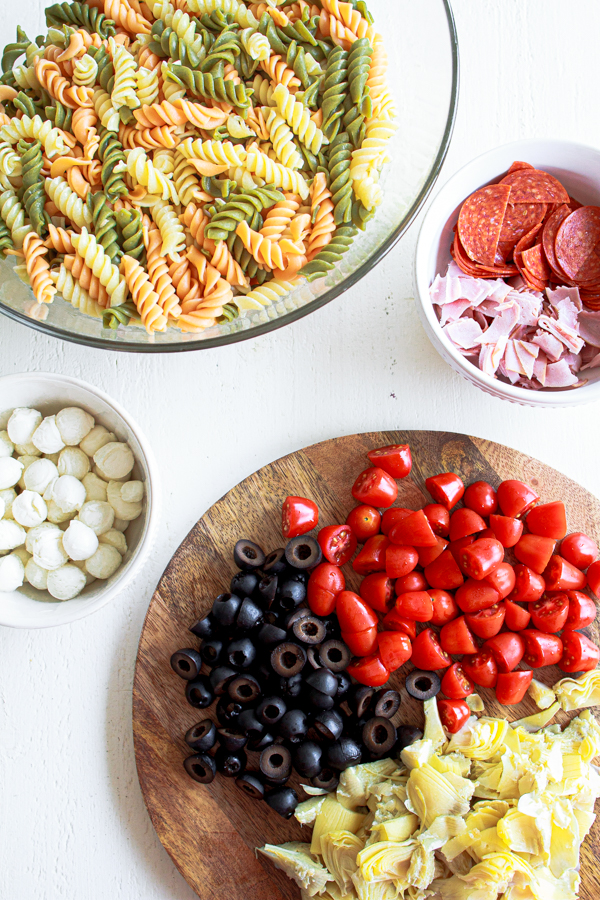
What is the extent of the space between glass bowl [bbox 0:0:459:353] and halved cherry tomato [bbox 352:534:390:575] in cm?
60

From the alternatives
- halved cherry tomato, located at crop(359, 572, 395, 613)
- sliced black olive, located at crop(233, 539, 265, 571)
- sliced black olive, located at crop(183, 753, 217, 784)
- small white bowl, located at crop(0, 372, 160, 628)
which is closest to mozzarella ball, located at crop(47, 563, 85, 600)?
small white bowl, located at crop(0, 372, 160, 628)

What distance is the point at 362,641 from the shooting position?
163 centimetres

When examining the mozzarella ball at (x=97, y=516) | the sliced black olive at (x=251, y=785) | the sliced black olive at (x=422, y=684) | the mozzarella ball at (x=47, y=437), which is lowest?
the sliced black olive at (x=251, y=785)

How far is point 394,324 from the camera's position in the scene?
6.03 feet

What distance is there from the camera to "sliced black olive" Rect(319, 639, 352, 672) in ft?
5.32

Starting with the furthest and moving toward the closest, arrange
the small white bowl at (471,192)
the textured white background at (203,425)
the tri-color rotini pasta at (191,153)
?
1. the textured white background at (203,425)
2. the small white bowl at (471,192)
3. the tri-color rotini pasta at (191,153)

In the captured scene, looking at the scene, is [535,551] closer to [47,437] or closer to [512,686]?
[512,686]

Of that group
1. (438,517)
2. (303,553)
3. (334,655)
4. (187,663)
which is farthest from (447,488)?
(187,663)

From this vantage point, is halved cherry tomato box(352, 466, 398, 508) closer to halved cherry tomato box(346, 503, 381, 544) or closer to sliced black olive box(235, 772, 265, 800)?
halved cherry tomato box(346, 503, 381, 544)

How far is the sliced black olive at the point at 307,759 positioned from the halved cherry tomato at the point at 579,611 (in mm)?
693

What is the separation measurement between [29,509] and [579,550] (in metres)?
1.37

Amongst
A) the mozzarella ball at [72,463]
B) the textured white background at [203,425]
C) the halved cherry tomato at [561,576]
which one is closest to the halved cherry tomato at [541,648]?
the halved cherry tomato at [561,576]

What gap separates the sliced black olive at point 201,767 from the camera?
1598 millimetres

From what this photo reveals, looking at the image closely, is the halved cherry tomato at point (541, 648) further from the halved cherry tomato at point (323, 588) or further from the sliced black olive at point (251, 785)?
the sliced black olive at point (251, 785)
